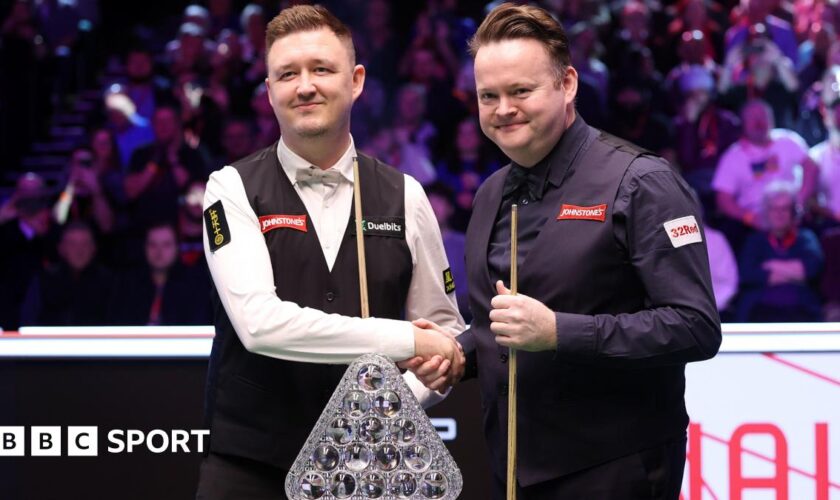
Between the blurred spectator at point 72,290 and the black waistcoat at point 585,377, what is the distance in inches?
185

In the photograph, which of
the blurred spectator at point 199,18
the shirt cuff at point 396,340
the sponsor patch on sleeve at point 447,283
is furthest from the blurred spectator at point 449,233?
the shirt cuff at point 396,340

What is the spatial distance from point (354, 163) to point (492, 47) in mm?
429

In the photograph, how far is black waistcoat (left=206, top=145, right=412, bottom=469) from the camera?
8.18ft

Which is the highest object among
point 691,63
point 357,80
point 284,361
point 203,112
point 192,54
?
point 192,54

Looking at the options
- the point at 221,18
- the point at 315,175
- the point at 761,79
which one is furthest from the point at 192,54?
the point at 315,175

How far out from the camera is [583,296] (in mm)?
2229

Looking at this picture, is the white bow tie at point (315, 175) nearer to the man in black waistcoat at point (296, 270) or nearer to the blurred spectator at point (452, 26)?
the man in black waistcoat at point (296, 270)

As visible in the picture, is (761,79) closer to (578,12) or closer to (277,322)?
(578,12)

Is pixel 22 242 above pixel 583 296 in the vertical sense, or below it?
below

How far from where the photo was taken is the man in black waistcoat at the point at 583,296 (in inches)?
83.7

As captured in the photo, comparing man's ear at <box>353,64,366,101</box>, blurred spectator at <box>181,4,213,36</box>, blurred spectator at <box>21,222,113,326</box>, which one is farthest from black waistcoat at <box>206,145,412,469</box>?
blurred spectator at <box>181,4,213,36</box>

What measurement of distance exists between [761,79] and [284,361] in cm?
547

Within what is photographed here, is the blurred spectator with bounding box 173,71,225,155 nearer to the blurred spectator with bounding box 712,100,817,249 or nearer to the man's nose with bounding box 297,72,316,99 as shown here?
the blurred spectator with bounding box 712,100,817,249

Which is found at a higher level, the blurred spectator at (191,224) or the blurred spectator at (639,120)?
the blurred spectator at (639,120)
